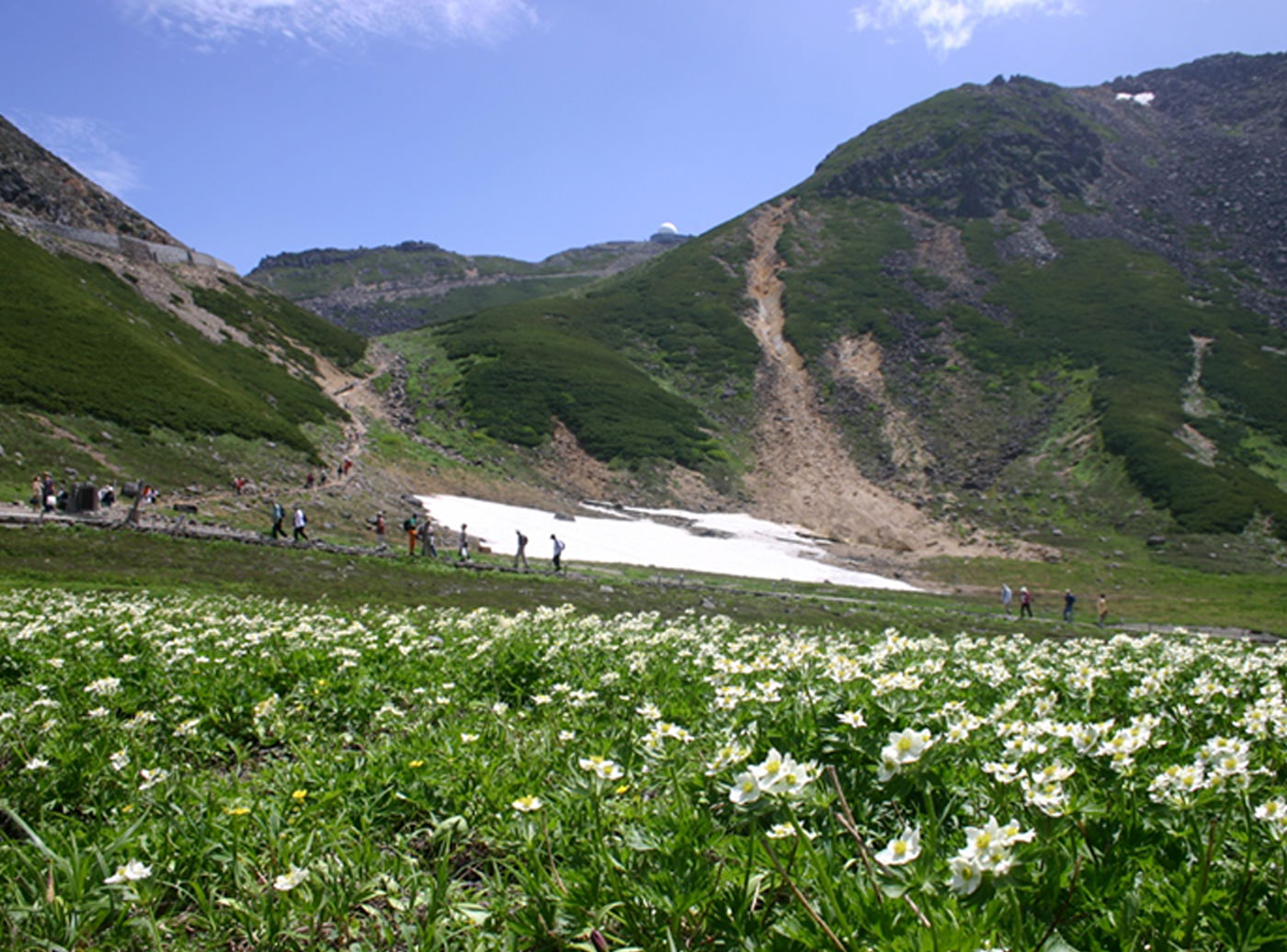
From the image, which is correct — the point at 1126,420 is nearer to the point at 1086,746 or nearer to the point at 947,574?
the point at 947,574

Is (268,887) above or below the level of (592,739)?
below

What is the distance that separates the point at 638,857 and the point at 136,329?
2144 inches

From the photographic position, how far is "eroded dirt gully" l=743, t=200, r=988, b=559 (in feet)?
170

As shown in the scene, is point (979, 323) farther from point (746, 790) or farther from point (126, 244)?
point (746, 790)

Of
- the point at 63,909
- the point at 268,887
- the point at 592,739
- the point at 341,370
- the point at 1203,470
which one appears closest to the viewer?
the point at 63,909

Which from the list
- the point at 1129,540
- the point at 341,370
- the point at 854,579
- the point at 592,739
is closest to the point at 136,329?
the point at 341,370

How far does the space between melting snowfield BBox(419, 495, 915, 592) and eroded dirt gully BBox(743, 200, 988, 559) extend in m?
6.63

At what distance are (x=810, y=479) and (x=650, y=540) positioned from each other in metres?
23.4

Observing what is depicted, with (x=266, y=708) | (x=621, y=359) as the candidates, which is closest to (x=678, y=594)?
(x=266, y=708)

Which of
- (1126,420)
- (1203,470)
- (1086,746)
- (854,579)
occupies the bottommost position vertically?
(854,579)

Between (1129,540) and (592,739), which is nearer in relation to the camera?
A: (592,739)

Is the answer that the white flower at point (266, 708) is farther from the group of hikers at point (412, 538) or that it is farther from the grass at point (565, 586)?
the group of hikers at point (412, 538)

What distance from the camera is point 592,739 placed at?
14.5 ft

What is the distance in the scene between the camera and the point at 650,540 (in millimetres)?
41312
